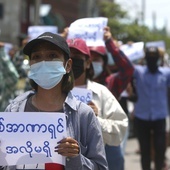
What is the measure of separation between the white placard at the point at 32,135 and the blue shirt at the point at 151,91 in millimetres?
4498

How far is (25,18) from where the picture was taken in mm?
50438

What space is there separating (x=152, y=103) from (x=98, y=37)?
7.17 feet

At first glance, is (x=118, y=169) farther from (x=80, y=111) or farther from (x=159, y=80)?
(x=159, y=80)

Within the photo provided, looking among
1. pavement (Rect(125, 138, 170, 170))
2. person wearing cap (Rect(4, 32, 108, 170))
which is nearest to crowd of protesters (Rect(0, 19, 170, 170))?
person wearing cap (Rect(4, 32, 108, 170))

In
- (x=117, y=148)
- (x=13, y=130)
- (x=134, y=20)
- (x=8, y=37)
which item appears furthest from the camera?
(x=8, y=37)

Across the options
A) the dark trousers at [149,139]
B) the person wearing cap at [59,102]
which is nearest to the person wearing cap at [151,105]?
the dark trousers at [149,139]

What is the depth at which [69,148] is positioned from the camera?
3.09 metres

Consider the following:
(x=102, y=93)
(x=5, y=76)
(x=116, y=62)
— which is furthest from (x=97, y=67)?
(x=5, y=76)

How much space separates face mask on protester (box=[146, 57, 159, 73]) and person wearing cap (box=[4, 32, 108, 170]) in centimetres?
425

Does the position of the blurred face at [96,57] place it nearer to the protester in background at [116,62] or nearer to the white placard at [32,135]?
the protester in background at [116,62]

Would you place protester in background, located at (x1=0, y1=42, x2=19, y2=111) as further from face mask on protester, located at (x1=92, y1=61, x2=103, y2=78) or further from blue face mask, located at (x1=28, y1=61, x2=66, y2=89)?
blue face mask, located at (x1=28, y1=61, x2=66, y2=89)

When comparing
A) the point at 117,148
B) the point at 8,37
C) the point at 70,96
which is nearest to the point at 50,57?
the point at 70,96

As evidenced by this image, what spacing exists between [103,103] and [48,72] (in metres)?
1.16

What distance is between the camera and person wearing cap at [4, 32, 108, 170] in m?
3.26
